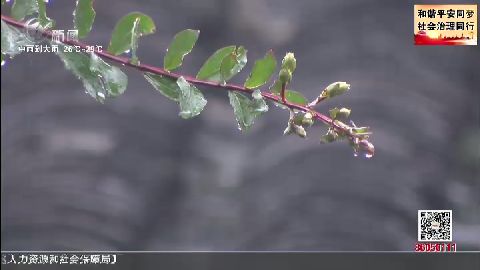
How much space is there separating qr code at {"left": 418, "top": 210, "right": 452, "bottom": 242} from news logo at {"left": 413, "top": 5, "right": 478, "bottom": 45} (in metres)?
0.42

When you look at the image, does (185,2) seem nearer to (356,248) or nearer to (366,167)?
(366,167)

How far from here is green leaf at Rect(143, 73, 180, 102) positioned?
496 millimetres

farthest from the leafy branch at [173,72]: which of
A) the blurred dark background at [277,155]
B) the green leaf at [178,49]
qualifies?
the blurred dark background at [277,155]

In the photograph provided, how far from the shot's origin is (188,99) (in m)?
0.49

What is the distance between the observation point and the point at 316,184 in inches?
54.6

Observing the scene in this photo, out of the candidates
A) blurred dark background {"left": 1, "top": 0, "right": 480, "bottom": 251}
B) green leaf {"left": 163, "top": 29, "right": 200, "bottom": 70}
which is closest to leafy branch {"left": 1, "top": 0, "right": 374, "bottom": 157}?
green leaf {"left": 163, "top": 29, "right": 200, "bottom": 70}

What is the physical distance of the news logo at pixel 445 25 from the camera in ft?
4.51

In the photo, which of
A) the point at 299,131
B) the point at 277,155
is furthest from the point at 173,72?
the point at 277,155

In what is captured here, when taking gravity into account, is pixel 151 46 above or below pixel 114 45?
above

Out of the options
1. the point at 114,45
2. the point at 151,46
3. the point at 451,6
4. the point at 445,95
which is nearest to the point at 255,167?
the point at 151,46

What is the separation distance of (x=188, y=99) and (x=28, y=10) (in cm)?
15

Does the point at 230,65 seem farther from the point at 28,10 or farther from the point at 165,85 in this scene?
the point at 28,10

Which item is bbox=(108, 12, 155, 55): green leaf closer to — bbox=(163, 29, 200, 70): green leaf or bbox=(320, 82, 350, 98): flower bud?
bbox=(163, 29, 200, 70): green leaf
